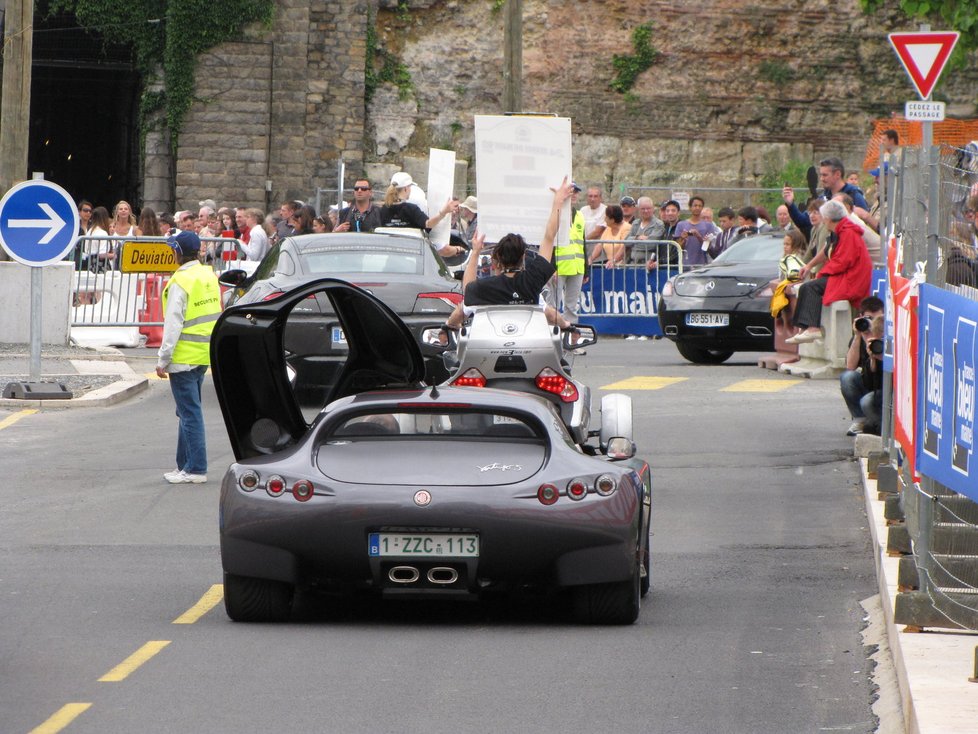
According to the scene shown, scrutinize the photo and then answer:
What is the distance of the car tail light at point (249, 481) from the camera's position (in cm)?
854

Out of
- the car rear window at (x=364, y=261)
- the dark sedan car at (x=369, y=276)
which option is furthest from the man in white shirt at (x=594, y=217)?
the car rear window at (x=364, y=261)

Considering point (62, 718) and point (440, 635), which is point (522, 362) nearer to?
point (440, 635)

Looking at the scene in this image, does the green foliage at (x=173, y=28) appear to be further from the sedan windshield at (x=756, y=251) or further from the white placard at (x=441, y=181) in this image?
the white placard at (x=441, y=181)

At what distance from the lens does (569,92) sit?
→ 44.4 m

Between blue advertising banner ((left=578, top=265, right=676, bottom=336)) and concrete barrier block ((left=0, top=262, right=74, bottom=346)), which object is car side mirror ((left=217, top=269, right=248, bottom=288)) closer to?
concrete barrier block ((left=0, top=262, right=74, bottom=346))

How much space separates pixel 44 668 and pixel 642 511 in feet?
9.24

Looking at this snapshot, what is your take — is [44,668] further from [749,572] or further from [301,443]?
[749,572]

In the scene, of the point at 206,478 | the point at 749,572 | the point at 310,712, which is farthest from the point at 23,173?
the point at 310,712

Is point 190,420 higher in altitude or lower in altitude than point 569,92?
lower

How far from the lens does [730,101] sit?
45281 mm

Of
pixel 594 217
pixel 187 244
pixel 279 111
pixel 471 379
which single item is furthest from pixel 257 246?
pixel 279 111

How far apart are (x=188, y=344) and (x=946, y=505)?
666cm

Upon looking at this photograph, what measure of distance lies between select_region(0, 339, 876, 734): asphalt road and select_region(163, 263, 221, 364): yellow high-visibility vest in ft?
3.13

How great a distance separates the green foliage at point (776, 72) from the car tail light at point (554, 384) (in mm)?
34723
